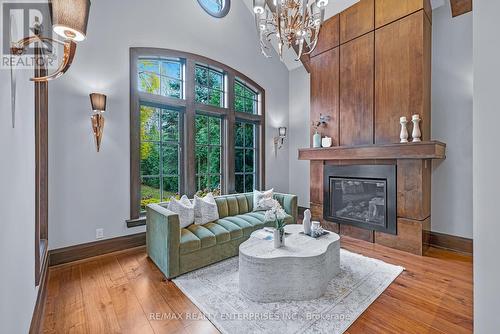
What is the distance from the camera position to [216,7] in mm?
4598

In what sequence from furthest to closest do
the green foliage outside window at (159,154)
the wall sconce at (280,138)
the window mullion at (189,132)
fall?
the wall sconce at (280,138), the window mullion at (189,132), the green foliage outside window at (159,154)

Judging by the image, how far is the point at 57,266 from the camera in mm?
2914

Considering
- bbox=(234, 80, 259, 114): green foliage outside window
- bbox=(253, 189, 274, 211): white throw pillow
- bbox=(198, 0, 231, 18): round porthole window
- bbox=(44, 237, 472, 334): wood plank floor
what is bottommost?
bbox=(44, 237, 472, 334): wood plank floor

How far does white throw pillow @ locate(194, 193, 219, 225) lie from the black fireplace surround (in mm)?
2134

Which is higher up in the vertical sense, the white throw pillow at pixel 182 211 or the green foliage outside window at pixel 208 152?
the green foliage outside window at pixel 208 152

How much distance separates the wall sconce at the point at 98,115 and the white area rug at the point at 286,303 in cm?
209

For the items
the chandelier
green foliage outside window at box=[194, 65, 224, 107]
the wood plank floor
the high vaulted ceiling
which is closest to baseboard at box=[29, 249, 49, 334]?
the wood plank floor

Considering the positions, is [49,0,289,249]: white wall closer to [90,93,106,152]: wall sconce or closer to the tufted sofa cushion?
[90,93,106,152]: wall sconce

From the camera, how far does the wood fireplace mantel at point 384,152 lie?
3129 millimetres

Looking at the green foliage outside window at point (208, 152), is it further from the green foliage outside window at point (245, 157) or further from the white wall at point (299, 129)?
the white wall at point (299, 129)

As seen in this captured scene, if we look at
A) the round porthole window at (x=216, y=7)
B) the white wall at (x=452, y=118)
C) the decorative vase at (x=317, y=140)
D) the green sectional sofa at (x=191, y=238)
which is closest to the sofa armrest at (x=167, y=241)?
the green sectional sofa at (x=191, y=238)

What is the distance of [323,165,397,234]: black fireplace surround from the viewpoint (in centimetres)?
362

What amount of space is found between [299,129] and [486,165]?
4708 mm

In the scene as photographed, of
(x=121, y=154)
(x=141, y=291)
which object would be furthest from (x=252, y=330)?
(x=121, y=154)
